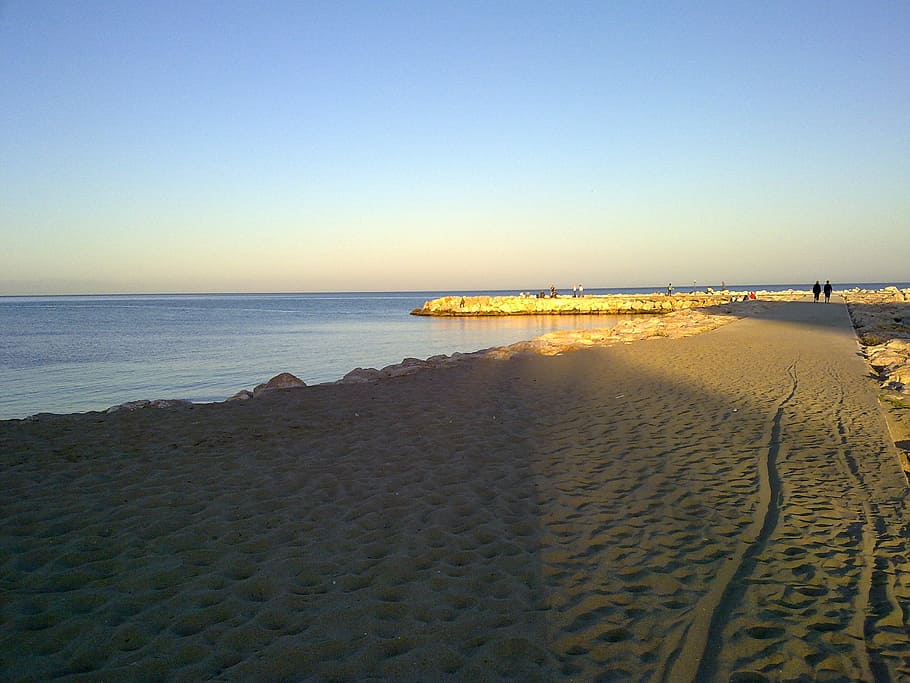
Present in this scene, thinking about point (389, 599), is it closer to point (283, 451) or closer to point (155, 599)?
point (155, 599)

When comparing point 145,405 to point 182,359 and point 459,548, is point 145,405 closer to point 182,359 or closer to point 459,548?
point 459,548

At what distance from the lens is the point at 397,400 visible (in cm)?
1001

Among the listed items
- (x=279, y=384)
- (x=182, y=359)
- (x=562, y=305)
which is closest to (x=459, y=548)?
(x=279, y=384)

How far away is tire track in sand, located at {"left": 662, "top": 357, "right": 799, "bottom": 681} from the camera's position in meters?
2.90

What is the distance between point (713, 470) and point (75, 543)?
224 inches

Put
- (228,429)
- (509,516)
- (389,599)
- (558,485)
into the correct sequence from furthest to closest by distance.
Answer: (228,429)
(558,485)
(509,516)
(389,599)

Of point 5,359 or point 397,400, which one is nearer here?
point 397,400

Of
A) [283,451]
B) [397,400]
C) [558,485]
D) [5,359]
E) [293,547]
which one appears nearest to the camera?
[293,547]

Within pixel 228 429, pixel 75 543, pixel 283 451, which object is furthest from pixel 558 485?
pixel 228 429

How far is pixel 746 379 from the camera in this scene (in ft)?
37.1

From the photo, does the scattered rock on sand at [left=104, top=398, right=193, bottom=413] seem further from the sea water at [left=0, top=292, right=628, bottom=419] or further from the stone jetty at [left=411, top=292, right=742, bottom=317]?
the stone jetty at [left=411, top=292, right=742, bottom=317]

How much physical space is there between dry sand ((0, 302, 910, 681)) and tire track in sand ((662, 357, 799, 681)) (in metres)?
0.02

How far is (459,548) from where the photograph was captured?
4293 millimetres

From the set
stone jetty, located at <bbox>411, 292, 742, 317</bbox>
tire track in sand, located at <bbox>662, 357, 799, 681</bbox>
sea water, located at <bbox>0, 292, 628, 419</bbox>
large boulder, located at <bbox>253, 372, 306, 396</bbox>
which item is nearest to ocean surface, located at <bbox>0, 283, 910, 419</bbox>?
sea water, located at <bbox>0, 292, 628, 419</bbox>
